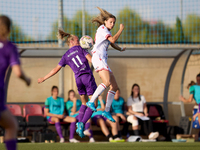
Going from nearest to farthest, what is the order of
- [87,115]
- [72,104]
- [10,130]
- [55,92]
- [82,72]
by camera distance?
[10,130] → [87,115] → [82,72] → [55,92] → [72,104]

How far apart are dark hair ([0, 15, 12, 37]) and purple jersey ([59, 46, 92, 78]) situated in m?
3.21

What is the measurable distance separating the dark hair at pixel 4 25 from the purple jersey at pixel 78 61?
321 cm

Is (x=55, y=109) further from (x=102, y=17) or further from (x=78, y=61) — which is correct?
(x=102, y=17)

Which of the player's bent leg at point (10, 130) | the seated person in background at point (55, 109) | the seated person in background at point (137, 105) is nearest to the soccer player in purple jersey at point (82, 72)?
the player's bent leg at point (10, 130)

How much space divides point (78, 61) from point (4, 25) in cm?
327

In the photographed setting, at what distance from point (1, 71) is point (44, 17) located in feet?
33.0

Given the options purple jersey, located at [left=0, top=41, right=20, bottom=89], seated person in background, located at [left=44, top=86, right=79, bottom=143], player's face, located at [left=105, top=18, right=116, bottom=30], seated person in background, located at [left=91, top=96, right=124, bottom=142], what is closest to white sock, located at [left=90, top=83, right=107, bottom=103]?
player's face, located at [left=105, top=18, right=116, bottom=30]

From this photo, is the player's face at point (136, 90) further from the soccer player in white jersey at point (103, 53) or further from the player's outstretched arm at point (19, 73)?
the player's outstretched arm at point (19, 73)

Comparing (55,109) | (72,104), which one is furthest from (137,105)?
(55,109)

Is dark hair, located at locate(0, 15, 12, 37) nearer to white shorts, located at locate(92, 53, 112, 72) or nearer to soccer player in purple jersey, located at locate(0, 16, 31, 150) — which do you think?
soccer player in purple jersey, located at locate(0, 16, 31, 150)

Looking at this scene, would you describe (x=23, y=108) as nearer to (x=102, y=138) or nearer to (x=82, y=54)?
(x=102, y=138)

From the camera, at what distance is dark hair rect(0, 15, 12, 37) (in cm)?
354

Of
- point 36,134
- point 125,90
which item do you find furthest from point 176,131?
point 36,134

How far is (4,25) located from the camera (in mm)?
3551
